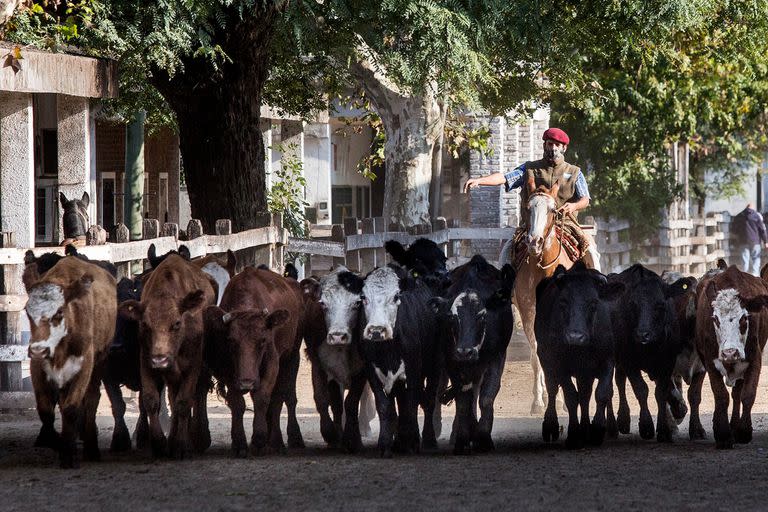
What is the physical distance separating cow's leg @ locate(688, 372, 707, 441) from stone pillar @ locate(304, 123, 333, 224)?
81.3 ft

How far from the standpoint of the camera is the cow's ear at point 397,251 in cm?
1377

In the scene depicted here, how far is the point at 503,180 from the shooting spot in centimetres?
1616

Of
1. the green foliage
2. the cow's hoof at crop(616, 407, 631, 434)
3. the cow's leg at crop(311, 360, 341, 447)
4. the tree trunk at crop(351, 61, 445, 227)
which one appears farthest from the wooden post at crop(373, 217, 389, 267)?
the cow's leg at crop(311, 360, 341, 447)

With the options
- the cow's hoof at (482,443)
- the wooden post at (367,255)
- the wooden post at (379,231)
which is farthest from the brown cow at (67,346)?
the wooden post at (379,231)

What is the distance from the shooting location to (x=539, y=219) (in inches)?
610

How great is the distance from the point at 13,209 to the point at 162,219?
12.9 metres

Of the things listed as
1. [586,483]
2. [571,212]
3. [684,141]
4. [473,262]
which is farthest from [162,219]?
[586,483]

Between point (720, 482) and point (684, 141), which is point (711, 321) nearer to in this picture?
point (720, 482)

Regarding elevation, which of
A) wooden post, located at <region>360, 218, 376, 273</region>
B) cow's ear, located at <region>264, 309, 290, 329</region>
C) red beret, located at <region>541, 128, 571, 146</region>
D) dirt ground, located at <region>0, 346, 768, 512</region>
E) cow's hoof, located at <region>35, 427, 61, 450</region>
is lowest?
dirt ground, located at <region>0, 346, 768, 512</region>

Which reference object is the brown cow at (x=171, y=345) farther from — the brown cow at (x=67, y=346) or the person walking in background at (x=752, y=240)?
the person walking in background at (x=752, y=240)

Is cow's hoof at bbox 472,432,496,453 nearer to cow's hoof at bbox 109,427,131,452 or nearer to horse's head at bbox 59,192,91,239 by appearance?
cow's hoof at bbox 109,427,131,452

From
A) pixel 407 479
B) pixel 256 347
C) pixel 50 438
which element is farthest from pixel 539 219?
pixel 50 438

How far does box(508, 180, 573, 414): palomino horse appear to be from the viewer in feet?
50.8

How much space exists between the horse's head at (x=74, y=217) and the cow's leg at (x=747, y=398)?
7229mm
